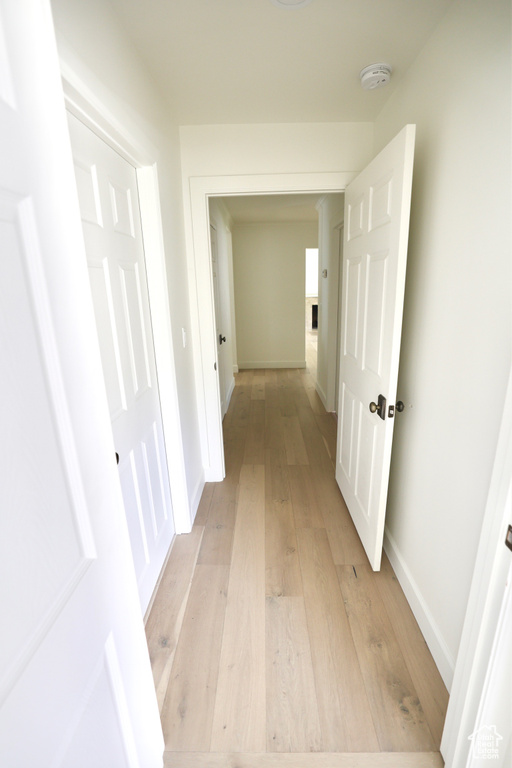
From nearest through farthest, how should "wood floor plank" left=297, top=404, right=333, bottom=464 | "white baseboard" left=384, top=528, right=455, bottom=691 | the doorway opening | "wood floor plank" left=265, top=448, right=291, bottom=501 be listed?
"white baseboard" left=384, top=528, right=455, bottom=691
"wood floor plank" left=265, top=448, right=291, bottom=501
"wood floor plank" left=297, top=404, right=333, bottom=464
the doorway opening

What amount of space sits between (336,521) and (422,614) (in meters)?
0.76

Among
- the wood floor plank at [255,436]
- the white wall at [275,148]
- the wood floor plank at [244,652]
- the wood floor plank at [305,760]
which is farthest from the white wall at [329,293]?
the wood floor plank at [305,760]

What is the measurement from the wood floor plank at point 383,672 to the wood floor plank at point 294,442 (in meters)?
1.25

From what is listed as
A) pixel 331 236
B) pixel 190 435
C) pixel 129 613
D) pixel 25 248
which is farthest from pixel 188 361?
pixel 331 236

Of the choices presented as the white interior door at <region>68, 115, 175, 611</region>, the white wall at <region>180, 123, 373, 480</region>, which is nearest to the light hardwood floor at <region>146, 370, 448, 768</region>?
the white interior door at <region>68, 115, 175, 611</region>

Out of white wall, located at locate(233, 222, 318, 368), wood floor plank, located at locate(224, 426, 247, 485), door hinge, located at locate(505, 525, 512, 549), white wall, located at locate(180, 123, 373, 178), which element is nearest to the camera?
door hinge, located at locate(505, 525, 512, 549)

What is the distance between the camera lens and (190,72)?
5.19 ft

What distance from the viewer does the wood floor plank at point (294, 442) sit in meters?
3.03

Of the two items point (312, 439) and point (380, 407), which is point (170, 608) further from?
point (312, 439)

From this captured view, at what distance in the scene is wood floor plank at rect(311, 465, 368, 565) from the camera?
1966 mm

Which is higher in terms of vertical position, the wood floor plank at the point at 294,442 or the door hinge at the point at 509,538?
the door hinge at the point at 509,538

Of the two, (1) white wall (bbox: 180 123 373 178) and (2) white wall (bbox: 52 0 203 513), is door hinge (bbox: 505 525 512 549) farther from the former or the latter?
(1) white wall (bbox: 180 123 373 178)

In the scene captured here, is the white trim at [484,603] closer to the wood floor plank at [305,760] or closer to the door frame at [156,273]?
the wood floor plank at [305,760]

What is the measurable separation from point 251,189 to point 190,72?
0.66 m
